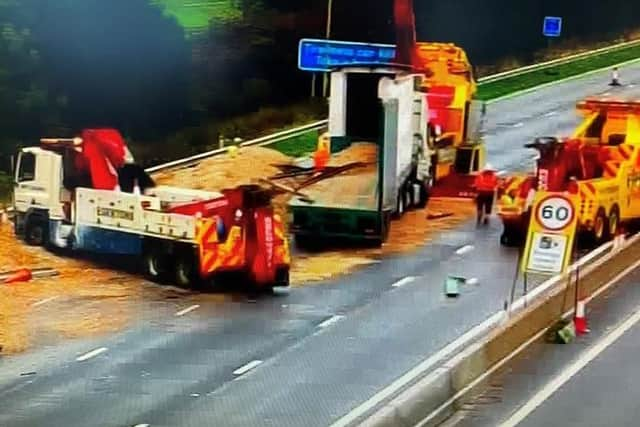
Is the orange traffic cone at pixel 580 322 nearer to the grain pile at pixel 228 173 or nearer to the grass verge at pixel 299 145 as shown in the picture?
the grain pile at pixel 228 173

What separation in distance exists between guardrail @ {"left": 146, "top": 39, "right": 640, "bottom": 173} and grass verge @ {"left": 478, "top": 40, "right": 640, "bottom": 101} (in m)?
0.35

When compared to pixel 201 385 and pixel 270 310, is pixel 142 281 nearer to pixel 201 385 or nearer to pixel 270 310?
pixel 270 310

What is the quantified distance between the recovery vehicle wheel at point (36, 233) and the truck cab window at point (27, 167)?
0.72 meters

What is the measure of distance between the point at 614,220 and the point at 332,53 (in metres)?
15.4

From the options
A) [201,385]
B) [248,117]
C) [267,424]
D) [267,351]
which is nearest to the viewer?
[267,424]

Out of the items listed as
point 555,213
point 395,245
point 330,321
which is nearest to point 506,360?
point 555,213

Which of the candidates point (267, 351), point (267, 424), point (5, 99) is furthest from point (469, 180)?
point (267, 424)

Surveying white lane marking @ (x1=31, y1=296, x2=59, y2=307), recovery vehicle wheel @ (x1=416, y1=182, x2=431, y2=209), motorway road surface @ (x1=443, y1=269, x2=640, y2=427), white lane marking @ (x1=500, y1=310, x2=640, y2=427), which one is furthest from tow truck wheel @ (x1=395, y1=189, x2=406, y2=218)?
motorway road surface @ (x1=443, y1=269, x2=640, y2=427)

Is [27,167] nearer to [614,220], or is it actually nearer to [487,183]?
[487,183]

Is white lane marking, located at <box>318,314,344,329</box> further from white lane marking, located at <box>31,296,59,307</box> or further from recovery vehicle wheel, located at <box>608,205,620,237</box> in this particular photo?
recovery vehicle wheel, located at <box>608,205,620,237</box>

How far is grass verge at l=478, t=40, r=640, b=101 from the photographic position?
53.8 m

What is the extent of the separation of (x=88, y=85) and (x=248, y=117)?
29.0 feet

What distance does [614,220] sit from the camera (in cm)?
2653

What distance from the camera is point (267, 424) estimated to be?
591 inches
